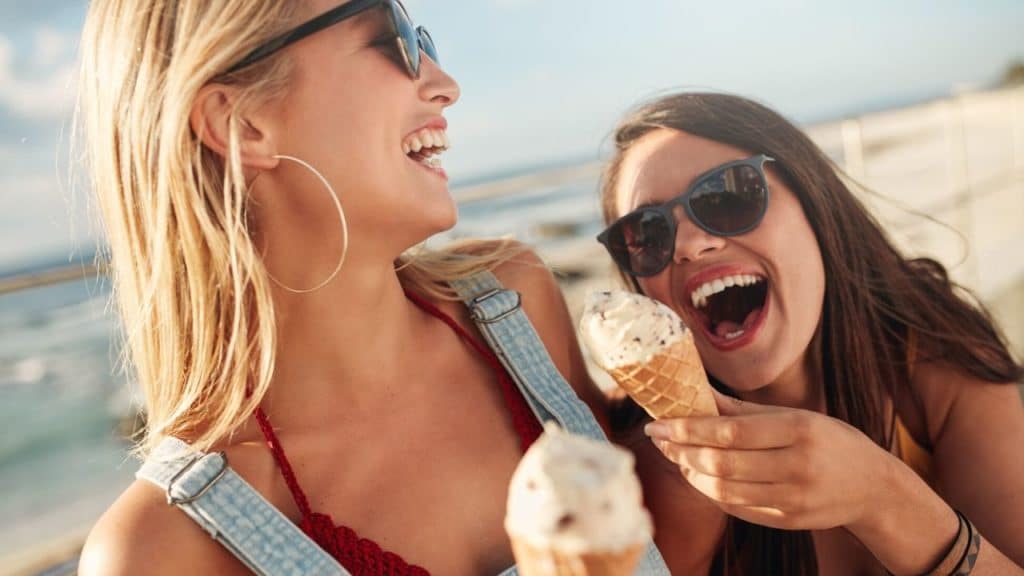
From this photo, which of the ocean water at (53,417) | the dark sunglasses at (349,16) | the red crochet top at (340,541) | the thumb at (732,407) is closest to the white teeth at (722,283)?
the thumb at (732,407)

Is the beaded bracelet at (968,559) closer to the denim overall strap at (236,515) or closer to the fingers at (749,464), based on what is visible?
the fingers at (749,464)

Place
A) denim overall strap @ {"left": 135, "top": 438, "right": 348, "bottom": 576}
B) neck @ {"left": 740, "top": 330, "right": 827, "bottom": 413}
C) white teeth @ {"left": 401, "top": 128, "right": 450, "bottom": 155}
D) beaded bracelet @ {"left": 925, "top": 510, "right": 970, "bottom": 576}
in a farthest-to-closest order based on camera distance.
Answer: neck @ {"left": 740, "top": 330, "right": 827, "bottom": 413} < white teeth @ {"left": 401, "top": 128, "right": 450, "bottom": 155} < beaded bracelet @ {"left": 925, "top": 510, "right": 970, "bottom": 576} < denim overall strap @ {"left": 135, "top": 438, "right": 348, "bottom": 576}

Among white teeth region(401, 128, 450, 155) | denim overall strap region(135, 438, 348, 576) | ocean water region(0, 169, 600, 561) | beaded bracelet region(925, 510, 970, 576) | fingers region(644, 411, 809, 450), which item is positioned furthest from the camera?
ocean water region(0, 169, 600, 561)

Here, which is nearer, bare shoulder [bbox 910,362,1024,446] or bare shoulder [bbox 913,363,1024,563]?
bare shoulder [bbox 913,363,1024,563]

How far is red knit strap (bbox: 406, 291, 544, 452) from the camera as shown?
2150mm

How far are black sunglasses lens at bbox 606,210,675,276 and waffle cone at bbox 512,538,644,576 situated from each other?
141cm

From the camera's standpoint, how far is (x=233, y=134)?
6.35ft

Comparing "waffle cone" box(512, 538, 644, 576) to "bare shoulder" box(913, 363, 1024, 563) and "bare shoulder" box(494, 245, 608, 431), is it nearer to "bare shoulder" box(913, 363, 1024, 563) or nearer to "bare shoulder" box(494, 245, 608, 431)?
"bare shoulder" box(494, 245, 608, 431)

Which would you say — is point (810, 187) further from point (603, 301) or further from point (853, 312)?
point (603, 301)

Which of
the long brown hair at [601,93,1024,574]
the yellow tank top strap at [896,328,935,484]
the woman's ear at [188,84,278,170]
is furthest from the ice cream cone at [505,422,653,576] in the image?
the yellow tank top strap at [896,328,935,484]

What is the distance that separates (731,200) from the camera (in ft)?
7.48

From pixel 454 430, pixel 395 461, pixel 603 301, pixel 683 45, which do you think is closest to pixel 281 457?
pixel 395 461

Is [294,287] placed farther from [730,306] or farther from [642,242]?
→ [730,306]

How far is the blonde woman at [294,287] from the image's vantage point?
1893mm
